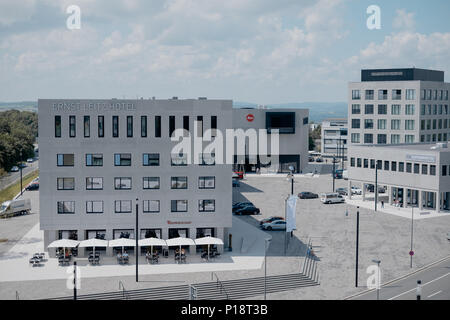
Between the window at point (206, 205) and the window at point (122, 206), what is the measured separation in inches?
256

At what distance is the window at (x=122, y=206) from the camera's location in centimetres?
5144

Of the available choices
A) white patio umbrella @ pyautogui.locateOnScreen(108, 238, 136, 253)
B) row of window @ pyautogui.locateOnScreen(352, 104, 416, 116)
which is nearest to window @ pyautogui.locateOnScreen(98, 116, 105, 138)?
white patio umbrella @ pyautogui.locateOnScreen(108, 238, 136, 253)

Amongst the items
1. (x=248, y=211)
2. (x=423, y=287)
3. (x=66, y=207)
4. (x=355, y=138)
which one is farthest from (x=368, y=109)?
(x=66, y=207)

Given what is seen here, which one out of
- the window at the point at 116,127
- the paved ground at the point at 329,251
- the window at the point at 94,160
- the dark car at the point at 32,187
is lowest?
the paved ground at the point at 329,251

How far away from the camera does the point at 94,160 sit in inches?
2021

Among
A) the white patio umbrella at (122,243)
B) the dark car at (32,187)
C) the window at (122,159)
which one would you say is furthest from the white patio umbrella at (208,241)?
the dark car at (32,187)

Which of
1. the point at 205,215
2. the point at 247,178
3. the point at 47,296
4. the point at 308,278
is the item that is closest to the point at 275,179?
the point at 247,178

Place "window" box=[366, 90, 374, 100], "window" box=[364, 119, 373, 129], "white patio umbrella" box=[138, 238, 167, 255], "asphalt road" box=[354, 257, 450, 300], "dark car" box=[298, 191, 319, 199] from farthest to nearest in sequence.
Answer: "window" box=[364, 119, 373, 129]
"window" box=[366, 90, 374, 100]
"dark car" box=[298, 191, 319, 199]
"white patio umbrella" box=[138, 238, 167, 255]
"asphalt road" box=[354, 257, 450, 300]

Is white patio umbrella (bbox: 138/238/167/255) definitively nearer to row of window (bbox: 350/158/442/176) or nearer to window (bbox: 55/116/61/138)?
window (bbox: 55/116/61/138)

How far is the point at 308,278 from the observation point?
44.3m

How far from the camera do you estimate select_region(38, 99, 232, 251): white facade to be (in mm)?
50844

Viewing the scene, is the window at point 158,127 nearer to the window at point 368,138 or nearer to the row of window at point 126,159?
the row of window at point 126,159

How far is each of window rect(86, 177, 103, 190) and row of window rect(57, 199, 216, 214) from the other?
4.18ft

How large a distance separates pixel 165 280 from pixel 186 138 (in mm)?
13980
